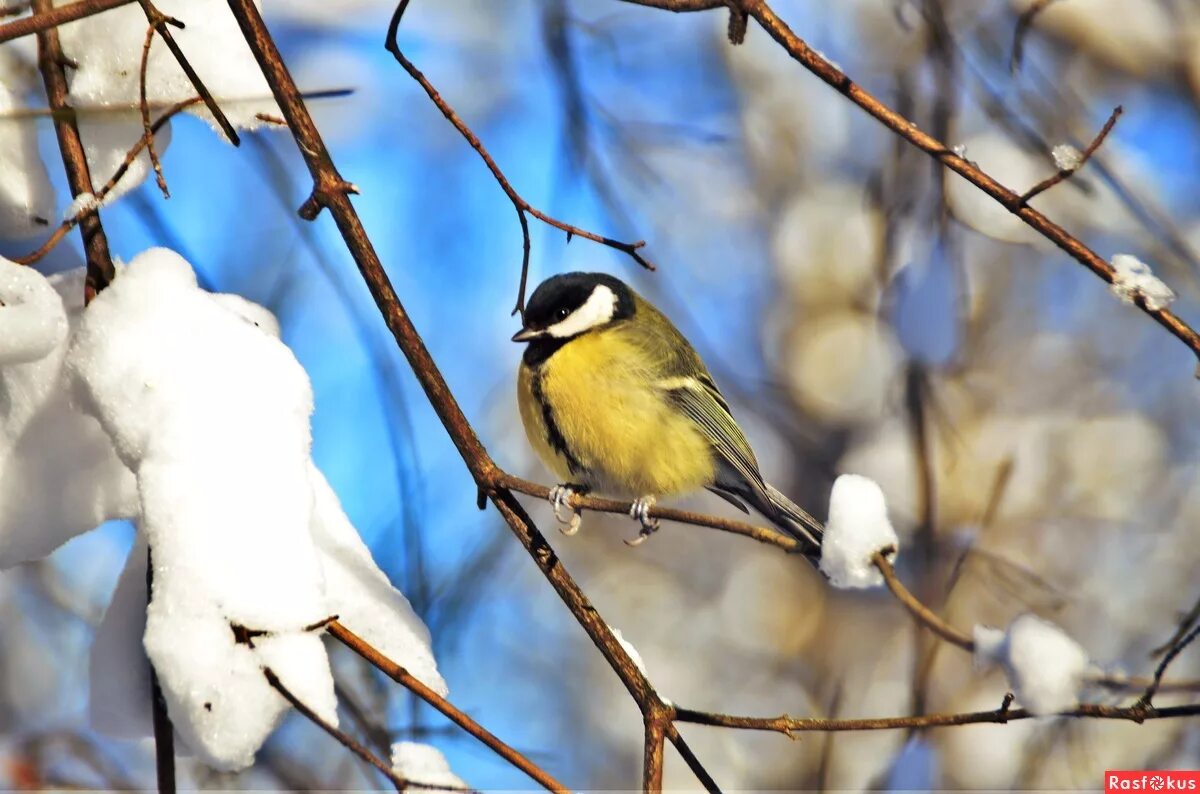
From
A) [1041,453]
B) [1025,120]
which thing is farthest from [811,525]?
[1041,453]

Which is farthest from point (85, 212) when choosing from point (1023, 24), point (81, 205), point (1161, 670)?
point (1023, 24)

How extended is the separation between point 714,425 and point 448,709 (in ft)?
6.02

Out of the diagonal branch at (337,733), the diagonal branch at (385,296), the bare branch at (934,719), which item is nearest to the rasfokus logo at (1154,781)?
the bare branch at (934,719)

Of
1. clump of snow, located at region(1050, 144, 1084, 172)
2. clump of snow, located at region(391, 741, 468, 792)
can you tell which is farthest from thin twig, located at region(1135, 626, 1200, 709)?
clump of snow, located at region(391, 741, 468, 792)

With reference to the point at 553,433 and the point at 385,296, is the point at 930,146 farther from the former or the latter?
the point at 553,433

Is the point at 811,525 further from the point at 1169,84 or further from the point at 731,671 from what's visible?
the point at 1169,84

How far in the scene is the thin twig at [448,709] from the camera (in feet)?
4.23

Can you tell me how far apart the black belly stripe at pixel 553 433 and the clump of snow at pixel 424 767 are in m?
1.38

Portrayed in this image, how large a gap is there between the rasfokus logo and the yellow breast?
1.96m

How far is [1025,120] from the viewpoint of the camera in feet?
11.8

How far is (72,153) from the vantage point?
162 centimetres

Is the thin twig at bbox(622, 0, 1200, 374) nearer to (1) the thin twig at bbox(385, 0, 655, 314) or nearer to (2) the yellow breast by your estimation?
(1) the thin twig at bbox(385, 0, 655, 314)

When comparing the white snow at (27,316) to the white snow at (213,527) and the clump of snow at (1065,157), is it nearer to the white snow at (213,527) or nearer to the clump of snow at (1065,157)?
the white snow at (213,527)

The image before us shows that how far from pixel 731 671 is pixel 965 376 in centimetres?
200
